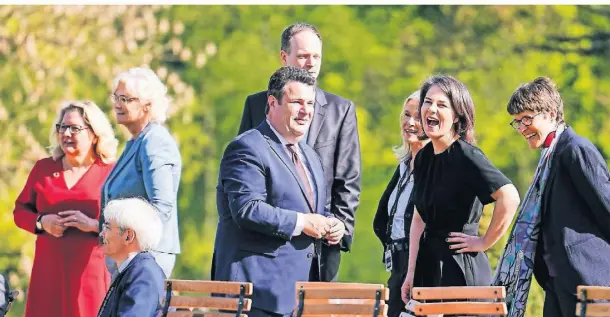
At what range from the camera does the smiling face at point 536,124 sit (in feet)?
23.1

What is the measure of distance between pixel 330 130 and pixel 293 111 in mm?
868

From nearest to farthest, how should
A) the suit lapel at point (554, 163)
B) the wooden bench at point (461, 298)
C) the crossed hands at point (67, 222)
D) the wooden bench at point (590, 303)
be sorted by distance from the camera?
the wooden bench at point (590, 303), the wooden bench at point (461, 298), the suit lapel at point (554, 163), the crossed hands at point (67, 222)

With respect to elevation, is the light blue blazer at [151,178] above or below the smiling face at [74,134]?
→ below

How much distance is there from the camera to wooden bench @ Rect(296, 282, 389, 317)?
21.4ft

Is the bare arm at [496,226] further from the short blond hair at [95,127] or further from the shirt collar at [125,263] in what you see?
the short blond hair at [95,127]

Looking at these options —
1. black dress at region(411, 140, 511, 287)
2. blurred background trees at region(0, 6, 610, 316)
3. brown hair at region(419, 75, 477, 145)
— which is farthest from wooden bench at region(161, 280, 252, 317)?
blurred background trees at region(0, 6, 610, 316)

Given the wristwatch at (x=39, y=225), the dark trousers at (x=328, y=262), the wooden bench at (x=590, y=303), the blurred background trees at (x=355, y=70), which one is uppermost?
the blurred background trees at (x=355, y=70)

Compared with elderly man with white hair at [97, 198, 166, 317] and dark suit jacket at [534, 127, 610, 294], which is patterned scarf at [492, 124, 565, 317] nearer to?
dark suit jacket at [534, 127, 610, 294]

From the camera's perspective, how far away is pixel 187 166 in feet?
66.8

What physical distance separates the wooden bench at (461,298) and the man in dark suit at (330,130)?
1.23 meters

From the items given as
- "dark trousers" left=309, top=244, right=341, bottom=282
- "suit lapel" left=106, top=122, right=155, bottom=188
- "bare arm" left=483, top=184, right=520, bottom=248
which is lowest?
"dark trousers" left=309, top=244, right=341, bottom=282

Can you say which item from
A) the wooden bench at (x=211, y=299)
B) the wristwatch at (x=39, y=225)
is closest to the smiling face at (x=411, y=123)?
the wooden bench at (x=211, y=299)

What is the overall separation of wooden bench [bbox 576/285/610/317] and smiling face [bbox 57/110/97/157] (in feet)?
10.9

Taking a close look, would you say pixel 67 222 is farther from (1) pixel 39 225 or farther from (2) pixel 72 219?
(1) pixel 39 225
